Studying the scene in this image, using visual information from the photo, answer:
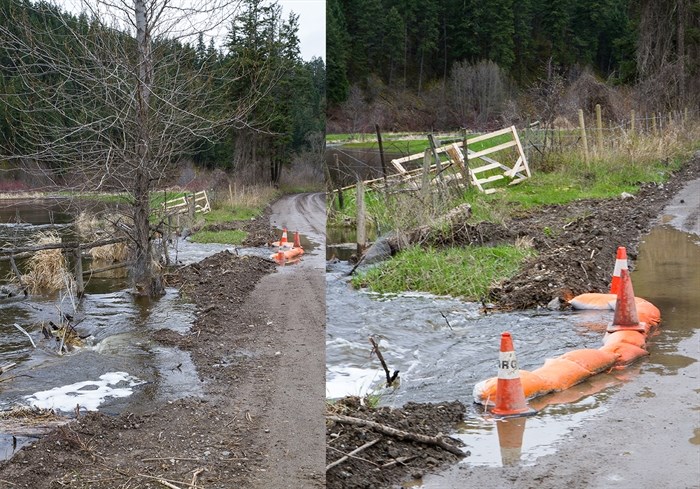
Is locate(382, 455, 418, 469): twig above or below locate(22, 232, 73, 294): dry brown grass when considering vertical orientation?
above

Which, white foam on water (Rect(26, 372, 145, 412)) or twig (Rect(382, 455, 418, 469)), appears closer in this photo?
twig (Rect(382, 455, 418, 469))

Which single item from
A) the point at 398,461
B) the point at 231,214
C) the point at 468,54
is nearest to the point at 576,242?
the point at 468,54

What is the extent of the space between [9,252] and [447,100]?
1094 cm

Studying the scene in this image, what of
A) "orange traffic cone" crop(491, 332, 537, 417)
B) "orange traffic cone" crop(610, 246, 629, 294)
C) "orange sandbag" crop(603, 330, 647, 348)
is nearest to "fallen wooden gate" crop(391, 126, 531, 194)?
"orange traffic cone" crop(610, 246, 629, 294)

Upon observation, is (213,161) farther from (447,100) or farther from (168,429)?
(447,100)

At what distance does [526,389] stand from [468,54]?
1.77 metres

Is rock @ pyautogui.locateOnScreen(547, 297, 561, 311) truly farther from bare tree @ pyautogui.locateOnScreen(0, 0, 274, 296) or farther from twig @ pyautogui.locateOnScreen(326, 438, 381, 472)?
bare tree @ pyautogui.locateOnScreen(0, 0, 274, 296)

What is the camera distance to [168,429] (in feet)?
18.6

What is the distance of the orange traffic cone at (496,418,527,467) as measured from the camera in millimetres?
3593

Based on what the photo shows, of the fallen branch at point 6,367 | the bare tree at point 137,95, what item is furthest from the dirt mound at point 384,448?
the bare tree at point 137,95

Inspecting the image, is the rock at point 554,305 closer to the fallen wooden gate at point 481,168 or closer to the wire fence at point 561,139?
the wire fence at point 561,139

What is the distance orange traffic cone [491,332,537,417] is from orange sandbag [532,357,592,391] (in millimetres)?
331

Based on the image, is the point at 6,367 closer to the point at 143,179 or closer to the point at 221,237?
the point at 143,179

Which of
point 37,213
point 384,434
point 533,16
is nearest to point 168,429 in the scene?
point 384,434
